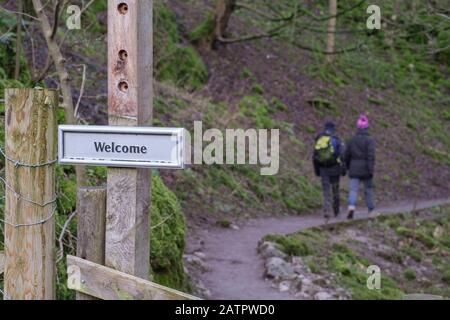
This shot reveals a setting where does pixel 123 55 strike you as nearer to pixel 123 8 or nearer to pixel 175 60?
pixel 123 8

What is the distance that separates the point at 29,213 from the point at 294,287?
505cm

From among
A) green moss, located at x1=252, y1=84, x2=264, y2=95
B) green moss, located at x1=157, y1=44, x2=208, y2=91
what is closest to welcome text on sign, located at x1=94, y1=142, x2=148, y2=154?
green moss, located at x1=157, y1=44, x2=208, y2=91

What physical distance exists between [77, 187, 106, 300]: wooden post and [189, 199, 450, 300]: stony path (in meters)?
4.14

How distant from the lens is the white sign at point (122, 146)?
314 cm

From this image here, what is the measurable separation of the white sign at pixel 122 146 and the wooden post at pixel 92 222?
21 centimetres

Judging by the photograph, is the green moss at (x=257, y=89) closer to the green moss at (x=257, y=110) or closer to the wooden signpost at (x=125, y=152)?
the green moss at (x=257, y=110)

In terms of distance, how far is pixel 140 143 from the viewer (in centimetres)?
320

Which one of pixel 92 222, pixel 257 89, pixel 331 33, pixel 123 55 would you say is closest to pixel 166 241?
pixel 92 222

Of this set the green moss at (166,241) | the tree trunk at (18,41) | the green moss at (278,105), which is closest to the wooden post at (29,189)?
the green moss at (166,241)

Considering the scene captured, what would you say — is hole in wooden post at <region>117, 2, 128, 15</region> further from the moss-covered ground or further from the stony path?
the moss-covered ground

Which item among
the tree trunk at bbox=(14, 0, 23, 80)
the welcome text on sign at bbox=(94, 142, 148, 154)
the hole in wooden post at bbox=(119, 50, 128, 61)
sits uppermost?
the tree trunk at bbox=(14, 0, 23, 80)

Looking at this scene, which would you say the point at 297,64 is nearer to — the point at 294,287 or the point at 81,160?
the point at 294,287

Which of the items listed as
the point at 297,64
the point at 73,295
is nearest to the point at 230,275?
the point at 73,295

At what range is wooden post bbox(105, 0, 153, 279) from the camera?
323cm
